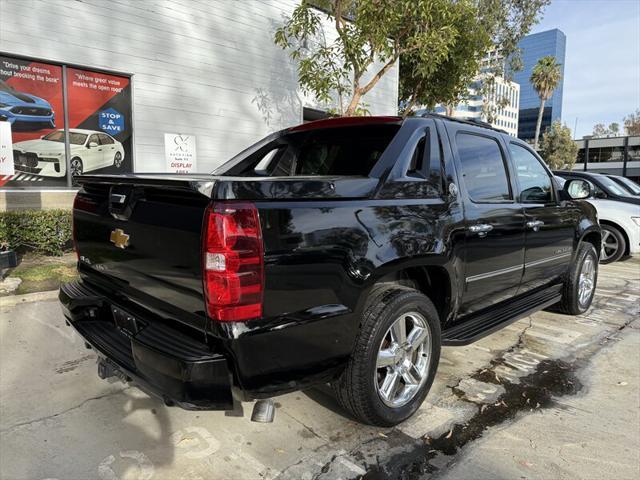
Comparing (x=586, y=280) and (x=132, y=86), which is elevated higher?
(x=132, y=86)

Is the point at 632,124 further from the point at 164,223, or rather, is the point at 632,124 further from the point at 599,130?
the point at 164,223

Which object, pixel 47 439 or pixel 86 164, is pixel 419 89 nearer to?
pixel 86 164

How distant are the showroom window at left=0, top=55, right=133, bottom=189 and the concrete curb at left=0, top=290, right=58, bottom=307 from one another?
2.64m

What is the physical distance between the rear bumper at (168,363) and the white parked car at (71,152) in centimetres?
596

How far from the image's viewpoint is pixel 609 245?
932 cm

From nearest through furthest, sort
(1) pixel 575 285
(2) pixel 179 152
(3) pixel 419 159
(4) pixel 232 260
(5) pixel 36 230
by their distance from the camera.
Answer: (4) pixel 232 260, (3) pixel 419 159, (1) pixel 575 285, (5) pixel 36 230, (2) pixel 179 152

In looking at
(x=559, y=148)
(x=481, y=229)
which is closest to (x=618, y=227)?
(x=481, y=229)

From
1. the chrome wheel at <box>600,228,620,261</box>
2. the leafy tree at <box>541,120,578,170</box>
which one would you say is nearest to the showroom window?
the chrome wheel at <box>600,228,620,261</box>

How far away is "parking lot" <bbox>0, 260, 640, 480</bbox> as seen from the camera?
2520mm

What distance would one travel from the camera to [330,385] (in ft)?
9.07

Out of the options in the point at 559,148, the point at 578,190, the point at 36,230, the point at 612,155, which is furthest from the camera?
the point at 612,155

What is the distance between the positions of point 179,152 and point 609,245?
27.9 ft

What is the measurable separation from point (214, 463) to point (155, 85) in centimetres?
761

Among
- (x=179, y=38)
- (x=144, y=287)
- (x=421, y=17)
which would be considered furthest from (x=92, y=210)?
(x=179, y=38)
